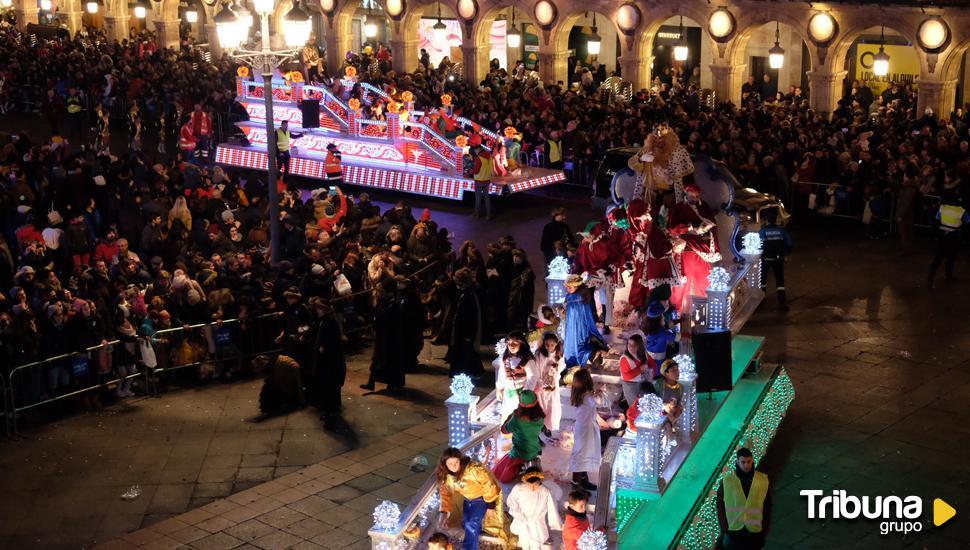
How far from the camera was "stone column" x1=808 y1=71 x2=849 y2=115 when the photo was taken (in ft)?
103

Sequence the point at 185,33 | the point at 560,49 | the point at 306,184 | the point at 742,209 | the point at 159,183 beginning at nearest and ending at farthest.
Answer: the point at 742,209 < the point at 159,183 < the point at 306,184 < the point at 560,49 < the point at 185,33

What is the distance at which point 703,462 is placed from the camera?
13.8 meters

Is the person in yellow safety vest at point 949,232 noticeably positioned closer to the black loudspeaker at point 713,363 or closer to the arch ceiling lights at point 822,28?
the black loudspeaker at point 713,363

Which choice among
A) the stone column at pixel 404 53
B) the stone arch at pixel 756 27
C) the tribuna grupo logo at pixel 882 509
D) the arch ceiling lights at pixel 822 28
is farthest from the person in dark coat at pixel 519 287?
the stone column at pixel 404 53

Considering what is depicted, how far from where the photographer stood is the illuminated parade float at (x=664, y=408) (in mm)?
12031

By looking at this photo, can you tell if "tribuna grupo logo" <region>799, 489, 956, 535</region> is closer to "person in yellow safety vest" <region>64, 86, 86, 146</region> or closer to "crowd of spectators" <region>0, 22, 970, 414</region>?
"crowd of spectators" <region>0, 22, 970, 414</region>

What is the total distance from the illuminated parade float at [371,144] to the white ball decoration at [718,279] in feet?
40.4

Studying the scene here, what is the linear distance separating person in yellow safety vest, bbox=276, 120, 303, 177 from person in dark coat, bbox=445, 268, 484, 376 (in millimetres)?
11641

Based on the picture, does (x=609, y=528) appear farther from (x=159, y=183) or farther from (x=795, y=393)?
(x=159, y=183)

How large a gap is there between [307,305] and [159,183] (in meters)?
7.87

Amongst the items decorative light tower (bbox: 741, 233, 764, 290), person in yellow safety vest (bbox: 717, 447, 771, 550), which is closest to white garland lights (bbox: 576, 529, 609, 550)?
person in yellow safety vest (bbox: 717, 447, 771, 550)

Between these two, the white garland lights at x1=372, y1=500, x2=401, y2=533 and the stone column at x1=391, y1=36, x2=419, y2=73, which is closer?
the white garland lights at x1=372, y1=500, x2=401, y2=533

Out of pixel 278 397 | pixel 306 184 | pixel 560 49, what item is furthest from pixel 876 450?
pixel 560 49

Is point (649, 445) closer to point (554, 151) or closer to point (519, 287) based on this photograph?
point (519, 287)
